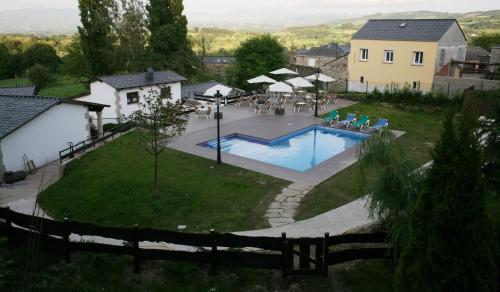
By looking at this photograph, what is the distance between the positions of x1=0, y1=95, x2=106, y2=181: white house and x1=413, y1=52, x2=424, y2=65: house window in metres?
22.5

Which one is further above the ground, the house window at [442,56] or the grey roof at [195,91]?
the house window at [442,56]

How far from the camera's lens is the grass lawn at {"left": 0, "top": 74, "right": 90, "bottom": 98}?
48219 mm

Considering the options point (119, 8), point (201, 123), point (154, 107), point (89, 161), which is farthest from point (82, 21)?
point (154, 107)

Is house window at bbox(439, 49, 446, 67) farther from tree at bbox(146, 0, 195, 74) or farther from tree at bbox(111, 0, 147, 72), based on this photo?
tree at bbox(111, 0, 147, 72)

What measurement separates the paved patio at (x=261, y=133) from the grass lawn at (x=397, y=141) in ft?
2.33

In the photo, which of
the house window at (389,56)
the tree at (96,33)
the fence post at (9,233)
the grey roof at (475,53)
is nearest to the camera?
the fence post at (9,233)

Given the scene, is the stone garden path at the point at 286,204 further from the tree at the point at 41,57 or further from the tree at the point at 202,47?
the tree at the point at 41,57

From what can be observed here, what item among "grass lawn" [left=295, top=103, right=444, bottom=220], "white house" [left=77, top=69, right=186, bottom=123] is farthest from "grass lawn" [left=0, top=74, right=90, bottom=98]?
"grass lawn" [left=295, top=103, right=444, bottom=220]

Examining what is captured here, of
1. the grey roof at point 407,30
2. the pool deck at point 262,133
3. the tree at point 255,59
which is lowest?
the pool deck at point 262,133

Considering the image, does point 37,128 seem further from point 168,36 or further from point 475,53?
point 475,53

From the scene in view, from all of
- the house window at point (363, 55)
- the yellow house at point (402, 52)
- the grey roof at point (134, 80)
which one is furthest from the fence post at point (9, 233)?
the house window at point (363, 55)

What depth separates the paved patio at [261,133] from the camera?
15.4 meters

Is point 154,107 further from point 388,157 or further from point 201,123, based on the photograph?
point 201,123

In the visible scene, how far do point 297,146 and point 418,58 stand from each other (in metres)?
15.8
